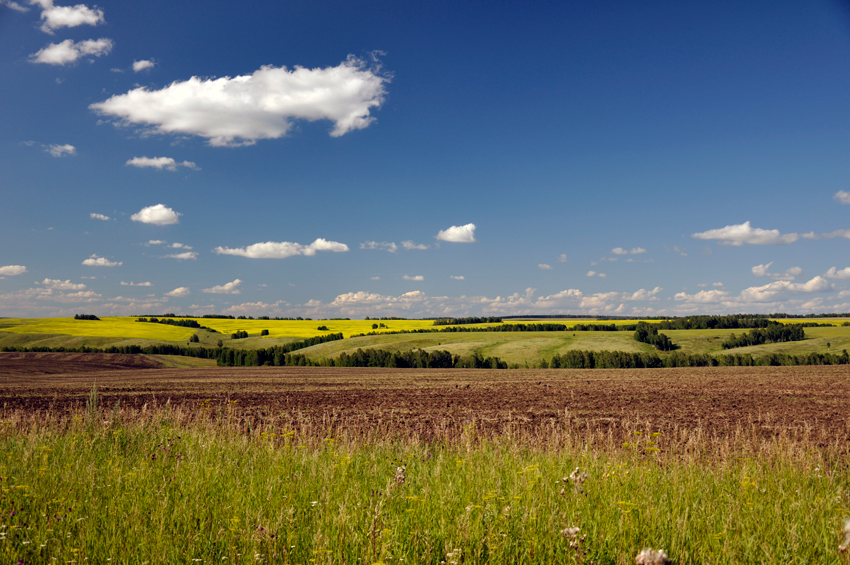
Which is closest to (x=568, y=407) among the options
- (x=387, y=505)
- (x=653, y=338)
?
(x=387, y=505)

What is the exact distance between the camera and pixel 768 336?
267 feet

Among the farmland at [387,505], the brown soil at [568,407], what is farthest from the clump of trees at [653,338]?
the farmland at [387,505]

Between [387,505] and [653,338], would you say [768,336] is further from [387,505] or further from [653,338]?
[387,505]

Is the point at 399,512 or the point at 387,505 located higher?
the point at 387,505

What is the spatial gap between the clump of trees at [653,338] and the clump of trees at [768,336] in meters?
10.1

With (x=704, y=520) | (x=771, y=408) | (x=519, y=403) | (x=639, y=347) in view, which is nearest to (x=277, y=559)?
(x=704, y=520)

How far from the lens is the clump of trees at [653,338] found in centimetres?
7606

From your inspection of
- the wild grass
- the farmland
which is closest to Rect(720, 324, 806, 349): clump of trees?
the farmland

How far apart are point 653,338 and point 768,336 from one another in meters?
21.7

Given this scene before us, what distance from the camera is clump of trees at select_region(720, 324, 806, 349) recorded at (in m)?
78.3

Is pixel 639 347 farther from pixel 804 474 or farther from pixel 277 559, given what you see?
pixel 277 559

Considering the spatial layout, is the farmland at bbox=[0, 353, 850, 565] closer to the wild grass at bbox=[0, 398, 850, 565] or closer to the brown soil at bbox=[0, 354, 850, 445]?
the wild grass at bbox=[0, 398, 850, 565]

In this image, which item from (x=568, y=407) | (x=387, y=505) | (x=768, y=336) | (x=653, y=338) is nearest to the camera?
(x=387, y=505)

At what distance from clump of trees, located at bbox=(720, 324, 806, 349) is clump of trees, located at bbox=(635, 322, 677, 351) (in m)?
10.1
